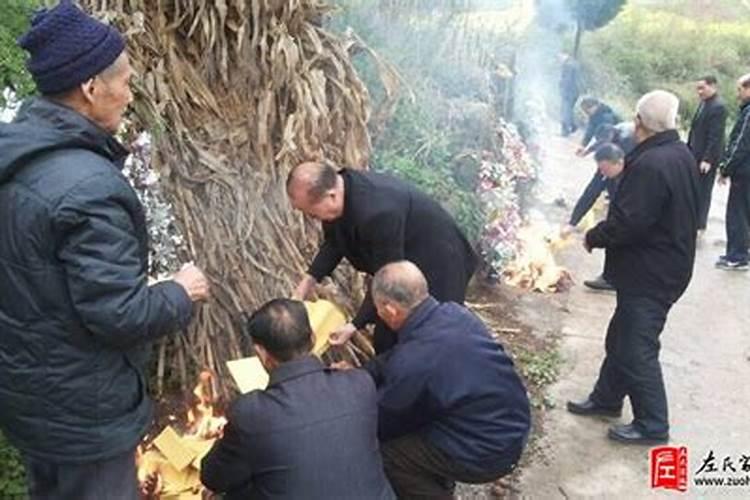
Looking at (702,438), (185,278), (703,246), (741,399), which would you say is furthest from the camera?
(703,246)

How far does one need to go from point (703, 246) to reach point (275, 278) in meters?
6.40

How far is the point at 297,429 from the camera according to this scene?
2527 millimetres

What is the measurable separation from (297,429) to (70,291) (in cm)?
82

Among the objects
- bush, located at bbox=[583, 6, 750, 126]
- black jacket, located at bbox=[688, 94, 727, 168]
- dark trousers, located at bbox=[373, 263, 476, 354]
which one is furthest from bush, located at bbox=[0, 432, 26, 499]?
bush, located at bbox=[583, 6, 750, 126]

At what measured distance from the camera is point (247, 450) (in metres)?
2.60

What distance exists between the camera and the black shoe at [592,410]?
5074mm

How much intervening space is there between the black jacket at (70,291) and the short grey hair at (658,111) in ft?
10.2

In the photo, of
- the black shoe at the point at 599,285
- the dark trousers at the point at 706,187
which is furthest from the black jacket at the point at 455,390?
the dark trousers at the point at 706,187

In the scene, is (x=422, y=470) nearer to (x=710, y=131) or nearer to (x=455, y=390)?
(x=455, y=390)

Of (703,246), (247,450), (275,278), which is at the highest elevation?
(247,450)

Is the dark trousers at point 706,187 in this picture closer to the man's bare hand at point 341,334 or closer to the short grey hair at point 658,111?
the short grey hair at point 658,111

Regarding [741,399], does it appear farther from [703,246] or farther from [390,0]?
[390,0]

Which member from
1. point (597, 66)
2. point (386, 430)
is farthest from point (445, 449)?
point (597, 66)

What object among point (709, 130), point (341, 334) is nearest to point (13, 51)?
point (341, 334)
